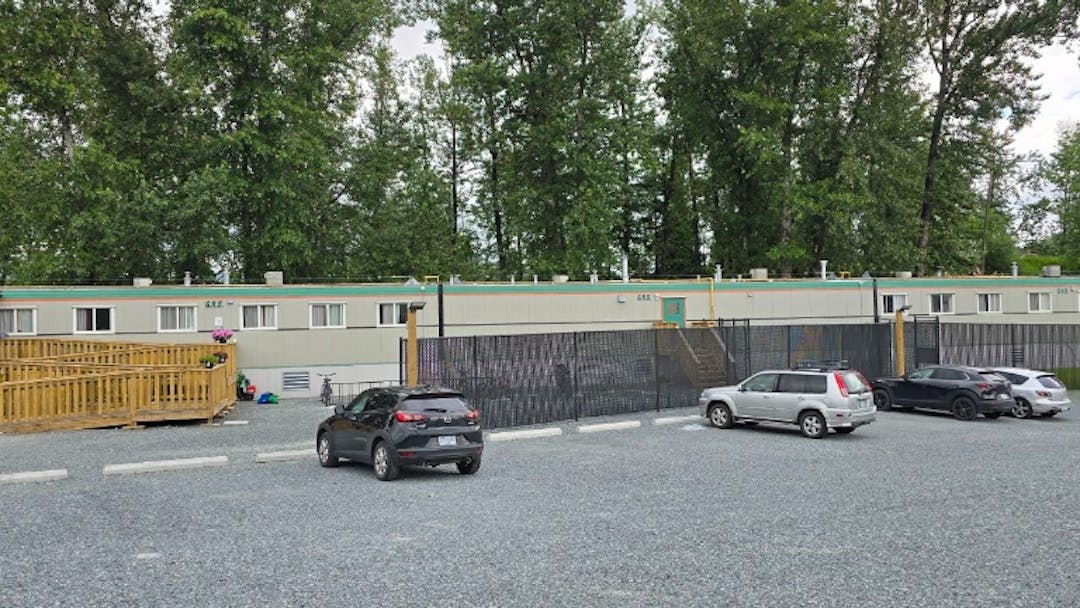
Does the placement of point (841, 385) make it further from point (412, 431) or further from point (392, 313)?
point (392, 313)

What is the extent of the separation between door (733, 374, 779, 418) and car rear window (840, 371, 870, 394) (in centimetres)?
152

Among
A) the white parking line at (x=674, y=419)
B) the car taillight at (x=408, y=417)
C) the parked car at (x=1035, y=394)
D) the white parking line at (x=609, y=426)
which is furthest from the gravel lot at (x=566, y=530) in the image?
the parked car at (x=1035, y=394)

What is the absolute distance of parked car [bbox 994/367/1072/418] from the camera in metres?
22.2

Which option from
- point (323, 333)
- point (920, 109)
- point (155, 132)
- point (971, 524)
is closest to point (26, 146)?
point (155, 132)

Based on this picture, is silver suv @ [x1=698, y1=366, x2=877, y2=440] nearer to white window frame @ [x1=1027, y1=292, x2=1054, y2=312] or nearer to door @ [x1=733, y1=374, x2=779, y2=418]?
door @ [x1=733, y1=374, x2=779, y2=418]

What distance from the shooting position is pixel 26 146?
37.7 m

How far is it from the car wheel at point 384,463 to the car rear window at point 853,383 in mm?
10186

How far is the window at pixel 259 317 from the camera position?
28.1 meters

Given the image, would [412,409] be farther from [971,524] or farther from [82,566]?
[971,524]

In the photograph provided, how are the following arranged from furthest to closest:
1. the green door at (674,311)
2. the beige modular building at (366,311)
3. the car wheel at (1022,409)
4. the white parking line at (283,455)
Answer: the green door at (674,311) < the beige modular building at (366,311) < the car wheel at (1022,409) < the white parking line at (283,455)

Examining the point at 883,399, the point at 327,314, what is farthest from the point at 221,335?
the point at 883,399

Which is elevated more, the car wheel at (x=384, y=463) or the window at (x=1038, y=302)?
the window at (x=1038, y=302)

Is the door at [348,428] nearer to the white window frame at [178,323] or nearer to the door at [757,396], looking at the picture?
the door at [757,396]

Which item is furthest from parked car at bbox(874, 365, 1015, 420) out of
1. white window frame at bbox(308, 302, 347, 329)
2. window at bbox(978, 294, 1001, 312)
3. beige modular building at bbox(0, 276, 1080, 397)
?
white window frame at bbox(308, 302, 347, 329)
